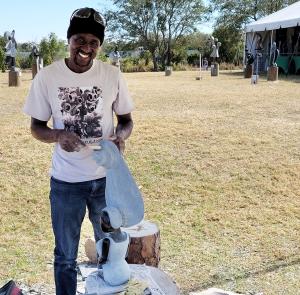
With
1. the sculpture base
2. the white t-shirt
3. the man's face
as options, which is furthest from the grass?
the man's face

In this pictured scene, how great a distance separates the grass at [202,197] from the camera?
140 inches

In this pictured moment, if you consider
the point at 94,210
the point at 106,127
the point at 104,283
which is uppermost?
the point at 106,127

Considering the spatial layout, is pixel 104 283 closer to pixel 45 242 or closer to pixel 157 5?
pixel 45 242

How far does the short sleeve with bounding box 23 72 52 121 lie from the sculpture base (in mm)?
759

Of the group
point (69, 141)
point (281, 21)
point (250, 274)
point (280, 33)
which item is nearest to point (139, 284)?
point (69, 141)

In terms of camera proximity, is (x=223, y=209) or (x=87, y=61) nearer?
(x=87, y=61)

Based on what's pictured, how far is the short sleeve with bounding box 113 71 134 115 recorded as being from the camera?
229cm

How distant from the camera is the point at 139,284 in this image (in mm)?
1947

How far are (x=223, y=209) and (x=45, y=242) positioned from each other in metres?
1.78

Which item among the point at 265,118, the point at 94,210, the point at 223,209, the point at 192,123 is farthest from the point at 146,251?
the point at 265,118

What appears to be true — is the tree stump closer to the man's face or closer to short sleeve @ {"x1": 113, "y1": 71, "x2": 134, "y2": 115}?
short sleeve @ {"x1": 113, "y1": 71, "x2": 134, "y2": 115}

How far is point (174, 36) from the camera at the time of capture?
37.1 metres

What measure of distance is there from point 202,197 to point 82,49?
3188 mm

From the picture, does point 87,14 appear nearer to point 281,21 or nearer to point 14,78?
point 14,78
